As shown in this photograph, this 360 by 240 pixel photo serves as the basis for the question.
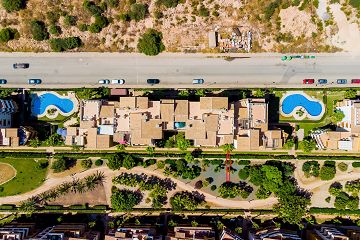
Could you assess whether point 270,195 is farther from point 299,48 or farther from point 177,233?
point 299,48

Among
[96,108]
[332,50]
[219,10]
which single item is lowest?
[96,108]

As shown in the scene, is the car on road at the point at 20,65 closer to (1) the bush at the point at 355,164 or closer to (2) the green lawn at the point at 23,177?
(2) the green lawn at the point at 23,177

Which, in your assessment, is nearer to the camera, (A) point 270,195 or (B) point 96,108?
(B) point 96,108

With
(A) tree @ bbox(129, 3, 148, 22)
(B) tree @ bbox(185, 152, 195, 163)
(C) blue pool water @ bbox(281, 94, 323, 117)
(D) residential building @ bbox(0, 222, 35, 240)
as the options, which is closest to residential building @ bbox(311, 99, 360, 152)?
(C) blue pool water @ bbox(281, 94, 323, 117)

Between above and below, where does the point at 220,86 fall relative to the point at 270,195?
above

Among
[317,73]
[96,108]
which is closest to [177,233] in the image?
[96,108]

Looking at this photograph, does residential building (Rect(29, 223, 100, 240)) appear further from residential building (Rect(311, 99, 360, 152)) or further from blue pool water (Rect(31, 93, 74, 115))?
residential building (Rect(311, 99, 360, 152))
